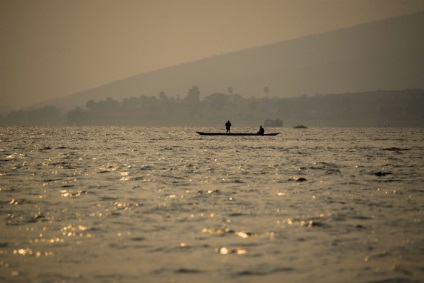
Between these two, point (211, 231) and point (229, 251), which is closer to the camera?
point (229, 251)

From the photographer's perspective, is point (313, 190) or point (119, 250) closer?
point (119, 250)

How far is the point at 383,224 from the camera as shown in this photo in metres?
23.3

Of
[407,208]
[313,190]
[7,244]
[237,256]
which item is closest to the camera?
[237,256]

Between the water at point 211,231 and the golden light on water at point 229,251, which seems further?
the golden light on water at point 229,251

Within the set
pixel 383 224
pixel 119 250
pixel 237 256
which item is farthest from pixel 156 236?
pixel 383 224

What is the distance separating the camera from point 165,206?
92.2 ft

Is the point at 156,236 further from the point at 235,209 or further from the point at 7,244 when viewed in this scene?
the point at 235,209

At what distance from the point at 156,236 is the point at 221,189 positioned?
15.5m

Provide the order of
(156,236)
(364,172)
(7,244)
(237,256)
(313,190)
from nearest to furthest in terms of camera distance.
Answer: (237,256), (7,244), (156,236), (313,190), (364,172)

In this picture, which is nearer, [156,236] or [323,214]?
[156,236]

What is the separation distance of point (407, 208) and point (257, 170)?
986 inches

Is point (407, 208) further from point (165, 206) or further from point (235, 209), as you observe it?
point (165, 206)

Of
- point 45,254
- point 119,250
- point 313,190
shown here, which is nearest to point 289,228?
point 119,250

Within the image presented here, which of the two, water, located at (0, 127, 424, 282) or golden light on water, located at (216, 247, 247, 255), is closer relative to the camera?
water, located at (0, 127, 424, 282)
